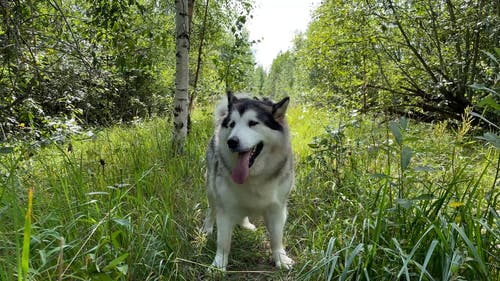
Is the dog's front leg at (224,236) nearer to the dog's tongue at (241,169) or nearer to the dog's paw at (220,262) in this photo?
the dog's paw at (220,262)

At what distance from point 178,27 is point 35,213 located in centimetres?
310

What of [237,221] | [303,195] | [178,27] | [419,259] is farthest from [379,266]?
[178,27]

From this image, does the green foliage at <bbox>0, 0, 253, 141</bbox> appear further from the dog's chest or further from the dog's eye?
the dog's chest

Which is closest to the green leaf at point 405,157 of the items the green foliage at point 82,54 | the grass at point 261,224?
the grass at point 261,224

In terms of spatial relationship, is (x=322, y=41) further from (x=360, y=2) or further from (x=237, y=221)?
(x=237, y=221)

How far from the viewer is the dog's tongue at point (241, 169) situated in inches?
96.6

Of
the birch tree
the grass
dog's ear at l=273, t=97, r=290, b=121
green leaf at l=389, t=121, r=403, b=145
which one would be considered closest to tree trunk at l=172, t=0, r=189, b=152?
the birch tree

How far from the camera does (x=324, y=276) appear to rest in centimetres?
191

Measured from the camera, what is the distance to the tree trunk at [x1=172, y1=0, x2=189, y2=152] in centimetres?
457

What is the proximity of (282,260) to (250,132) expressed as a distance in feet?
3.24

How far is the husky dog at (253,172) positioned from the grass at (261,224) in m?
0.19

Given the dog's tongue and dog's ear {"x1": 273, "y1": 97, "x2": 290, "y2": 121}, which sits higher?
dog's ear {"x1": 273, "y1": 97, "x2": 290, "y2": 121}

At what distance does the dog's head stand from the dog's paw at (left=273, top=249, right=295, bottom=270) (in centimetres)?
66

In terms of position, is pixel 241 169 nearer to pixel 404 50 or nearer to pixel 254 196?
pixel 254 196
